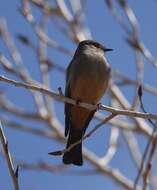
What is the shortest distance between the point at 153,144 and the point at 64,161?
1.50m

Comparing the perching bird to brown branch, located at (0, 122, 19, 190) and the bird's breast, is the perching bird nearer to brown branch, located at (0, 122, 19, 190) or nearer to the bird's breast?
the bird's breast

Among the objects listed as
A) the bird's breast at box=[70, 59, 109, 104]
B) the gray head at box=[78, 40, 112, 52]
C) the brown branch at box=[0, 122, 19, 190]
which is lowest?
the brown branch at box=[0, 122, 19, 190]

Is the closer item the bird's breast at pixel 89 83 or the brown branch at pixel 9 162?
the brown branch at pixel 9 162

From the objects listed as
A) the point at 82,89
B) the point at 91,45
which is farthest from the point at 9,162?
the point at 91,45

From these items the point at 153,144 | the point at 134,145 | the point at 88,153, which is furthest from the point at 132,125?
the point at 153,144

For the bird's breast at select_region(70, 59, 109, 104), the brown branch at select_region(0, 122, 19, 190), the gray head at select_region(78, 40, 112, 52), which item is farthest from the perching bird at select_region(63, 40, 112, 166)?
the brown branch at select_region(0, 122, 19, 190)

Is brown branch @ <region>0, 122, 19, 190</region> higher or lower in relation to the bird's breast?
lower

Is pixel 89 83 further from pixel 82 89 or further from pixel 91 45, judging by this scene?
pixel 91 45

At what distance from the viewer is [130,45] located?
439cm

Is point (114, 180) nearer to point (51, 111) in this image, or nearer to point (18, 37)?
point (51, 111)

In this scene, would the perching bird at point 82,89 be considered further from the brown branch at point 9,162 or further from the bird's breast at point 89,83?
the brown branch at point 9,162

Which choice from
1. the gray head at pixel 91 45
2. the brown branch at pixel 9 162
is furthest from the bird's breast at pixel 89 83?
the brown branch at pixel 9 162

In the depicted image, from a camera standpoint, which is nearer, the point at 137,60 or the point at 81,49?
the point at 137,60

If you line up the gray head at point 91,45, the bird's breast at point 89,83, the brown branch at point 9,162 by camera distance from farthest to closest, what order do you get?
the gray head at point 91,45 < the bird's breast at point 89,83 < the brown branch at point 9,162
